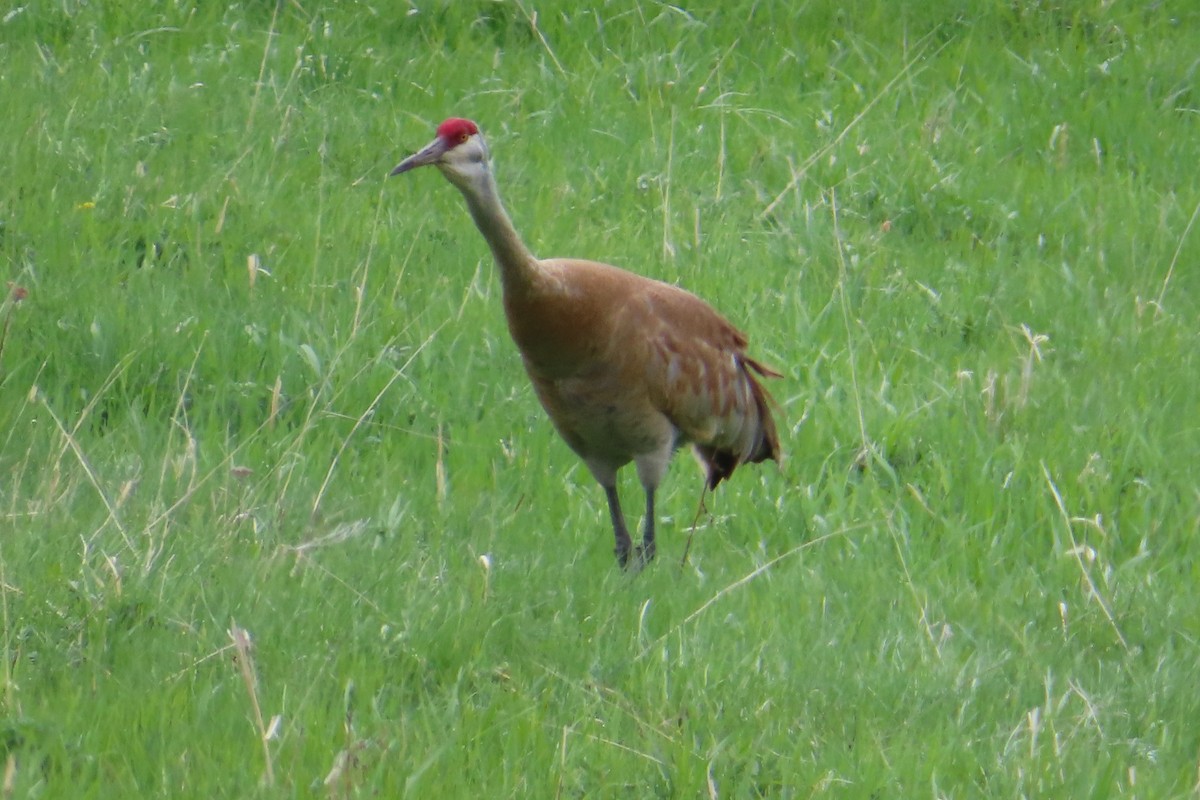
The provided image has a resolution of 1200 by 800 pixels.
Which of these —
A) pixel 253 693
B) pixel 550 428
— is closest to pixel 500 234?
pixel 550 428

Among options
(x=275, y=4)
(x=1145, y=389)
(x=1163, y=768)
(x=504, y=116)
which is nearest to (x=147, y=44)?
(x=275, y=4)

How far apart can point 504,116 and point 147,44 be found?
5.69 ft

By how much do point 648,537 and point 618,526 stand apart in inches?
4.3

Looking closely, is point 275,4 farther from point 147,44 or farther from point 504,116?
point 504,116

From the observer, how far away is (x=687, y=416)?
5621 millimetres

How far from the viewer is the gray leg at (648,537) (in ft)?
17.4

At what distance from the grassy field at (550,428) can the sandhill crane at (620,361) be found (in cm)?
19

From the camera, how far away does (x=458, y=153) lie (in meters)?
4.48

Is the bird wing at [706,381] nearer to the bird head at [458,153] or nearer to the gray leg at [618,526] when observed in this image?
the gray leg at [618,526]

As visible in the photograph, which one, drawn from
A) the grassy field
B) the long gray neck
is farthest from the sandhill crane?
the grassy field

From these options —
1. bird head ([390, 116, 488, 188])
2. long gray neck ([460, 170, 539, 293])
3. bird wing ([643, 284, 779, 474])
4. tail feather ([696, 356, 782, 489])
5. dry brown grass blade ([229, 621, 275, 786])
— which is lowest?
tail feather ([696, 356, 782, 489])

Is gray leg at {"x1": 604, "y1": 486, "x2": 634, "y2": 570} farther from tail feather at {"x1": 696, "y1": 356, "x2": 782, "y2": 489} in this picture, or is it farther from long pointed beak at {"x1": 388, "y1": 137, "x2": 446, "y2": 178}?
long pointed beak at {"x1": 388, "y1": 137, "x2": 446, "y2": 178}

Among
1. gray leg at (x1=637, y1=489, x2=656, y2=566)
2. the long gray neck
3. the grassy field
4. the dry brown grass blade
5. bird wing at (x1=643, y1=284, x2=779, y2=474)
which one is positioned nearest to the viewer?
the dry brown grass blade

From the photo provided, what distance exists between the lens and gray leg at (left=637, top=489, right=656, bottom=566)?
17.4ft
